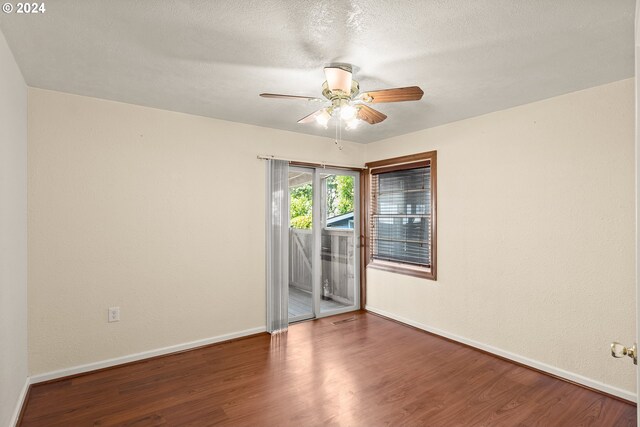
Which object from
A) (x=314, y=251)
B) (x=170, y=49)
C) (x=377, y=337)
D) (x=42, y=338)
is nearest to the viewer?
(x=170, y=49)

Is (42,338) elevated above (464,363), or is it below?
above

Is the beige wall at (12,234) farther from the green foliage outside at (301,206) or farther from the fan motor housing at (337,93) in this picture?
the green foliage outside at (301,206)

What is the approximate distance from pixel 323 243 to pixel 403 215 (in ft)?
3.71

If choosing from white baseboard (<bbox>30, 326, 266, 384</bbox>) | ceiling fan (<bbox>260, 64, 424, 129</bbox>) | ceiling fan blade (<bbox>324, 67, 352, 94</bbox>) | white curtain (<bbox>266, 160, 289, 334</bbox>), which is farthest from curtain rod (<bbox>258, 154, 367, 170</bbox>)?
white baseboard (<bbox>30, 326, 266, 384</bbox>)

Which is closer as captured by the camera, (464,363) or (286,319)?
(464,363)

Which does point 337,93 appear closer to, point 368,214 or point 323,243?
point 323,243

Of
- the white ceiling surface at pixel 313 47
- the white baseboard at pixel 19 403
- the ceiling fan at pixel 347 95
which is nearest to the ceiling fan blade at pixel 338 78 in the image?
the ceiling fan at pixel 347 95

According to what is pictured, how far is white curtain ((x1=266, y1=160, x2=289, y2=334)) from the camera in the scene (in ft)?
12.7

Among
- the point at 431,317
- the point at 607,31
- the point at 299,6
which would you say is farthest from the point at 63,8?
the point at 431,317

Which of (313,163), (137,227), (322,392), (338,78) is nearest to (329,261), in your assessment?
(313,163)

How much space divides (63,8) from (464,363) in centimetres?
386

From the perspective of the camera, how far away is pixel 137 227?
3.14m

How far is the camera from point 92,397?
8.23ft

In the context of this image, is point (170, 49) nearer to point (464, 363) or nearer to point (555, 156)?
point (555, 156)
